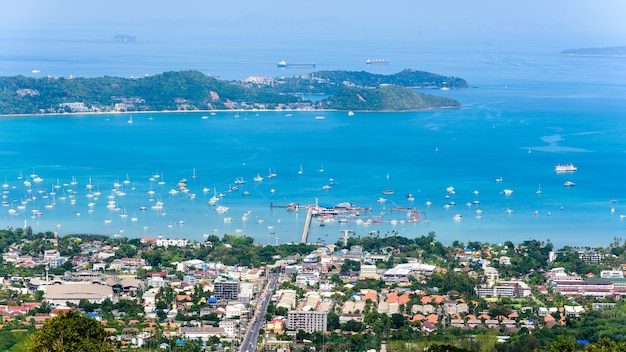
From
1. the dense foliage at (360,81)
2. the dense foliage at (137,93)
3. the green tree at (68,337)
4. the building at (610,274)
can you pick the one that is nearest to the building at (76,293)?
the green tree at (68,337)

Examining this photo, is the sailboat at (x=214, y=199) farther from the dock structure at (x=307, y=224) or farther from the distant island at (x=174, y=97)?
the distant island at (x=174, y=97)

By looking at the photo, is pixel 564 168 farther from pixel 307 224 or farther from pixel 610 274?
pixel 610 274

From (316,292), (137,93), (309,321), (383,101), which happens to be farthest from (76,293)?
(383,101)

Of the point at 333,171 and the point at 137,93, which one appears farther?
the point at 137,93

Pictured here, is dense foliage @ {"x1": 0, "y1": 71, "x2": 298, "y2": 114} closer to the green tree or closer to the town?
the town

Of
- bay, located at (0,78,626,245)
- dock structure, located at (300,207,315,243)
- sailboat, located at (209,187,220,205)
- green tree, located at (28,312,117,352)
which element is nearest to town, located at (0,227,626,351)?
dock structure, located at (300,207,315,243)

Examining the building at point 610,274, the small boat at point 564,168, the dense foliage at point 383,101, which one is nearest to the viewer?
the building at point 610,274

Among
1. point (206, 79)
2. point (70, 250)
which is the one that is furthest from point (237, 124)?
point (70, 250)
